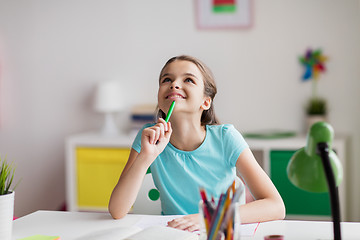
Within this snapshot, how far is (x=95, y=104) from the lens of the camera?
129 inches

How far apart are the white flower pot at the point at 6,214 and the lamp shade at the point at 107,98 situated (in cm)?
213

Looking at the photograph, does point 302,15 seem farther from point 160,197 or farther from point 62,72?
point 160,197

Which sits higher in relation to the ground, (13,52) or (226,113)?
(13,52)

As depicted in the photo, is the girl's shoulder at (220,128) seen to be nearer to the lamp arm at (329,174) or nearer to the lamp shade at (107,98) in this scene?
the lamp arm at (329,174)

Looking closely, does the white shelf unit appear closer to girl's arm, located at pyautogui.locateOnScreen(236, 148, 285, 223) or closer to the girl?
the girl

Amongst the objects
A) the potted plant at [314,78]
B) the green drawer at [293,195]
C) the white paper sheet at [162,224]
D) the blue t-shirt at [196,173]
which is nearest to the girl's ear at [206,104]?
the blue t-shirt at [196,173]

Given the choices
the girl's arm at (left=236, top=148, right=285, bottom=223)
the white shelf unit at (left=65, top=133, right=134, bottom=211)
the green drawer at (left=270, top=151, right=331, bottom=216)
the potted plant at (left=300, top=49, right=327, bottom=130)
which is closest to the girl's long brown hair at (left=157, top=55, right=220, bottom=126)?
the girl's arm at (left=236, top=148, right=285, bottom=223)

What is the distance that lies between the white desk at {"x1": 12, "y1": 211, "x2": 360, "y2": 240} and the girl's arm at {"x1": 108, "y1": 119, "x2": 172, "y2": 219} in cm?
4

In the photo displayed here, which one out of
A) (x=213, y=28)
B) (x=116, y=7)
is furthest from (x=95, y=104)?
(x=213, y=28)

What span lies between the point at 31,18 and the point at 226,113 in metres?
1.59

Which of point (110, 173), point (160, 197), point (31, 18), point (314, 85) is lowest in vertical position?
point (110, 173)

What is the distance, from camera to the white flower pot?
1.07 metres

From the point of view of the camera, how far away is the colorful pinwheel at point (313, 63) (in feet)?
9.86

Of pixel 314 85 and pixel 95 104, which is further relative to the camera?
pixel 95 104
